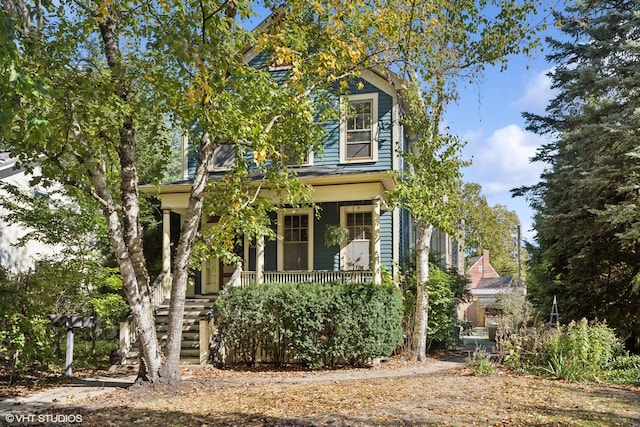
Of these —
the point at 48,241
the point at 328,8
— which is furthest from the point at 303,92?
the point at 48,241

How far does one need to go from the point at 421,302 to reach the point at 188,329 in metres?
5.92

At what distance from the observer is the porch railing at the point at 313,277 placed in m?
13.1

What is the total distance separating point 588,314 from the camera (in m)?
12.9

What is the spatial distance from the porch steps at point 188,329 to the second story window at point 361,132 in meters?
5.90

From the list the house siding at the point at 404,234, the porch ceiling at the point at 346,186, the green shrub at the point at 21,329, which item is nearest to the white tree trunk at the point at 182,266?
the green shrub at the point at 21,329

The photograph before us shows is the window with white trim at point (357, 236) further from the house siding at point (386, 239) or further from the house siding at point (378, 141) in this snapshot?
the house siding at point (378, 141)

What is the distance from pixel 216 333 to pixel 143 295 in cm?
409

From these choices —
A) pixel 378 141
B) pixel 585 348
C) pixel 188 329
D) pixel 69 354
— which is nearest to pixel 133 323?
pixel 188 329

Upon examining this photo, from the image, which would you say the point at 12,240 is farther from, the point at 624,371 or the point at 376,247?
the point at 624,371

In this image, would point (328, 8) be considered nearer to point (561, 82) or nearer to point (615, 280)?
point (615, 280)

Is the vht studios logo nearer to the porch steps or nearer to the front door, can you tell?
the porch steps

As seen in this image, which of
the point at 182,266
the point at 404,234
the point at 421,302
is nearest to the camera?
the point at 182,266

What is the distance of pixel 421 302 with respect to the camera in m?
13.3

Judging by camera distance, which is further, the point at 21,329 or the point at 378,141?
the point at 378,141
